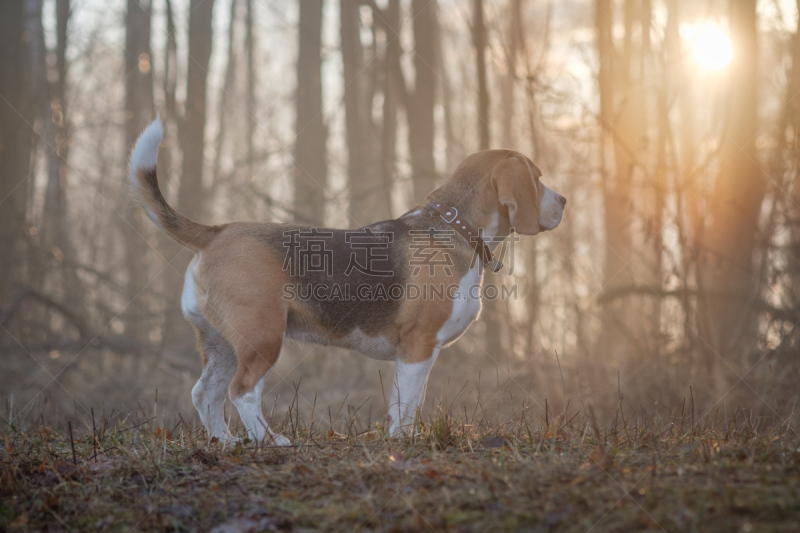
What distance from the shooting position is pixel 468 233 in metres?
5.03

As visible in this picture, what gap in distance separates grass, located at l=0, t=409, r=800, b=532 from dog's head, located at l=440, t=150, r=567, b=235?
1.77 metres

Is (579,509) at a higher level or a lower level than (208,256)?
lower

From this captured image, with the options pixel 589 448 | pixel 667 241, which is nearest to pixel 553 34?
pixel 667 241

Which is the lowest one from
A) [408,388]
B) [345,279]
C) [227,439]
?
[227,439]

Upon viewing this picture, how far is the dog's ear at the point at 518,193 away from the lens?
197 inches

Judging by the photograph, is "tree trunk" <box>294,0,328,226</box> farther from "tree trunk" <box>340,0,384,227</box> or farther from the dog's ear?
the dog's ear

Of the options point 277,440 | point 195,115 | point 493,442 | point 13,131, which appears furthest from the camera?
point 195,115

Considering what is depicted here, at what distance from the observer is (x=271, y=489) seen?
3105 mm

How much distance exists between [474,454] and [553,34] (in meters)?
12.5

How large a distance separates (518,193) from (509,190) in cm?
9

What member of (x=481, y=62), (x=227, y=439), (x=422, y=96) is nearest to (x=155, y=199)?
(x=227, y=439)

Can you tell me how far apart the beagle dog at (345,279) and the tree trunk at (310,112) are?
24.7 feet

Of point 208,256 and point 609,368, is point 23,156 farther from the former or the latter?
point 609,368

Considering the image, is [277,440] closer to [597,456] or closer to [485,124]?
[597,456]
